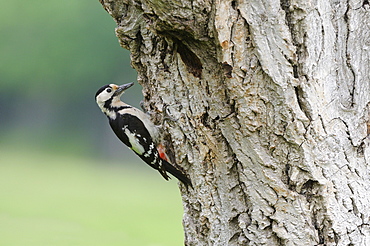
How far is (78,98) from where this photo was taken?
8.09m

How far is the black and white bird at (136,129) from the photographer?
2251 mm

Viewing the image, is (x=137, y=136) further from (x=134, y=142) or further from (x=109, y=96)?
(x=109, y=96)

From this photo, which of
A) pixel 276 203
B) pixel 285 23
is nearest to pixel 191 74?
pixel 285 23

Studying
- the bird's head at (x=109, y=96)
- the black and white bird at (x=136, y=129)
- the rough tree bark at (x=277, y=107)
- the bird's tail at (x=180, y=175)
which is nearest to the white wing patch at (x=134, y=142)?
the black and white bird at (x=136, y=129)

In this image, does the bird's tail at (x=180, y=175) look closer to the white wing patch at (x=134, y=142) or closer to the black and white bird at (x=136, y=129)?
the black and white bird at (x=136, y=129)

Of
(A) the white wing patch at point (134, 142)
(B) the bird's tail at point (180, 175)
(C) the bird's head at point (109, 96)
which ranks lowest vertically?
(B) the bird's tail at point (180, 175)

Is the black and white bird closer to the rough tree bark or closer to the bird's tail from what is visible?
the bird's tail

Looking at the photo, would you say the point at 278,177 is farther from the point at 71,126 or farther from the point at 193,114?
the point at 71,126

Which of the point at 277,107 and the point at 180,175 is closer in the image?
the point at 277,107

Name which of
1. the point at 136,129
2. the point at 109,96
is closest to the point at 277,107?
the point at 136,129

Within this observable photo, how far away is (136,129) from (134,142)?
0.33ft

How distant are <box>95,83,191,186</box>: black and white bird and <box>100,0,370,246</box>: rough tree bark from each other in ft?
0.97

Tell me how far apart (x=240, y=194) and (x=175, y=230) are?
4.39 metres

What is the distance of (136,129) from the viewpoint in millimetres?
2570
